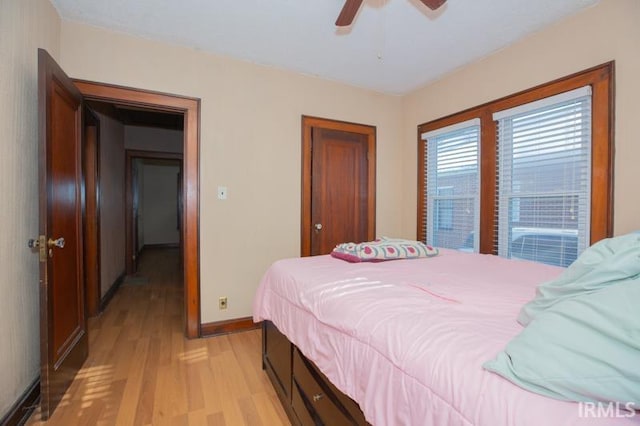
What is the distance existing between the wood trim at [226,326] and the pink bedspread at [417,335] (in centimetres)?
119

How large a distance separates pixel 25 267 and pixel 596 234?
140 inches

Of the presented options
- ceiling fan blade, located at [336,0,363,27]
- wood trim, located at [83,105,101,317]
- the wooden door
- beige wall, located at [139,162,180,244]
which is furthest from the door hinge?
beige wall, located at [139,162,180,244]

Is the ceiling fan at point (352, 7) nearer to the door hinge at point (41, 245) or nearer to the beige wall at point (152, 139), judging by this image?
the door hinge at point (41, 245)

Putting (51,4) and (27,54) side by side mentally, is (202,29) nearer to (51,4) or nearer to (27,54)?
(51,4)

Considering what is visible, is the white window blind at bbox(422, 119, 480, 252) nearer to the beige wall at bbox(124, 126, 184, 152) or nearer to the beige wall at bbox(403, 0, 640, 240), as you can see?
the beige wall at bbox(403, 0, 640, 240)

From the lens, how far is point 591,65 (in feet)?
6.63

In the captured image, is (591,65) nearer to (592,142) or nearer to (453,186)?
(592,142)

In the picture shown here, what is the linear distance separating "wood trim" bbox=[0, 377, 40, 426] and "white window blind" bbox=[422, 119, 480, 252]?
3.40m

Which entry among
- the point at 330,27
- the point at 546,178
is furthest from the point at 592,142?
the point at 330,27

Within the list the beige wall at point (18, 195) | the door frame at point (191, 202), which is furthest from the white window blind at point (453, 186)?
the beige wall at point (18, 195)

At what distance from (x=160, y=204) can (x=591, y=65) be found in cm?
861

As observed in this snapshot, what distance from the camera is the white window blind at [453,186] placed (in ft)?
9.51

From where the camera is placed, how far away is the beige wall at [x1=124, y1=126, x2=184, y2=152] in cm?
453

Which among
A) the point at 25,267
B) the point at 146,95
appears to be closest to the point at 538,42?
the point at 146,95
